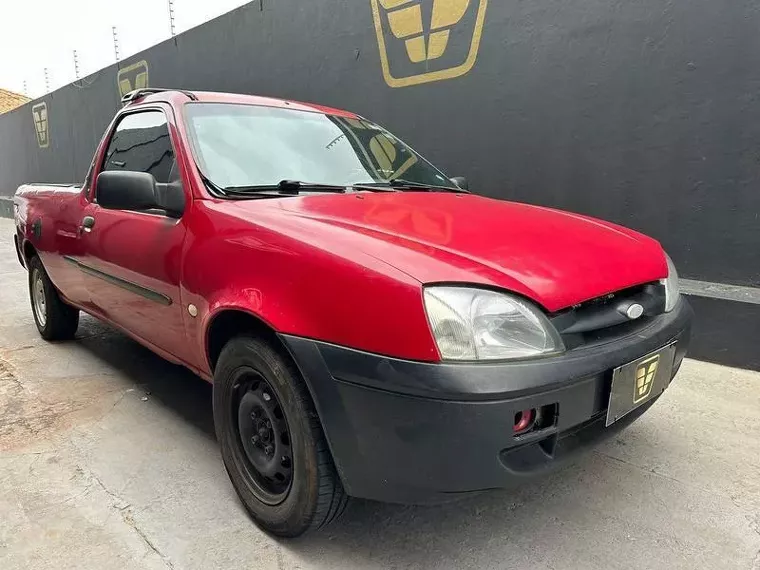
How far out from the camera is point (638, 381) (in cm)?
176

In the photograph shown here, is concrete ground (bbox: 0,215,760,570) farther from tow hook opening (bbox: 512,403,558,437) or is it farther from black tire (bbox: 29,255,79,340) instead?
black tire (bbox: 29,255,79,340)

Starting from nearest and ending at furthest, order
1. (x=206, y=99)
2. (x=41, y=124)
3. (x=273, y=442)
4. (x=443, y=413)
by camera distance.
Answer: (x=443, y=413) → (x=273, y=442) → (x=206, y=99) → (x=41, y=124)

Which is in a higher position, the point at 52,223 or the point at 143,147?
the point at 143,147

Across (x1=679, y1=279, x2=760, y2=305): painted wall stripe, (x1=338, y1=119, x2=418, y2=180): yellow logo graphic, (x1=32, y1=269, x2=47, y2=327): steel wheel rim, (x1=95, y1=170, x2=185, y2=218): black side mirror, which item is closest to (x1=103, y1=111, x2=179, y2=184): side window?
(x1=95, y1=170, x2=185, y2=218): black side mirror

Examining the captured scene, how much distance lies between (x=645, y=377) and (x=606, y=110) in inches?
112

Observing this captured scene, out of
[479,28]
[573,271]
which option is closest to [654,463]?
[573,271]

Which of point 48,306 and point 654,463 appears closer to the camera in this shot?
point 654,463

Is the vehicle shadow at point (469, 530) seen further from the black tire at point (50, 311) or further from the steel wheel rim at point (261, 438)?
the black tire at point (50, 311)

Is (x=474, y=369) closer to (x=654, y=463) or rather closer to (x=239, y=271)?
(x=239, y=271)

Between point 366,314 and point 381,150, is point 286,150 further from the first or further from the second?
point 366,314

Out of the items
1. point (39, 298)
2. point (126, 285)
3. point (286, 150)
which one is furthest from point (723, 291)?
point (39, 298)

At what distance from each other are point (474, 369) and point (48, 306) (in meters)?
3.80

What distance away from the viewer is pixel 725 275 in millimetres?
3604

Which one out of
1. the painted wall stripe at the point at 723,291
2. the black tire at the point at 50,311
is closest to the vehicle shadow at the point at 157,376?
the black tire at the point at 50,311
